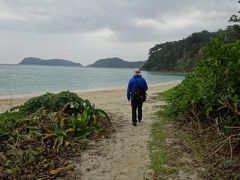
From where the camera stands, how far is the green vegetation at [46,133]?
6805 millimetres

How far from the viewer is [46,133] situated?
8.33 m

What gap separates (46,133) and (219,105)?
12.5 ft

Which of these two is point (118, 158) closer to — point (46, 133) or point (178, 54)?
point (46, 133)

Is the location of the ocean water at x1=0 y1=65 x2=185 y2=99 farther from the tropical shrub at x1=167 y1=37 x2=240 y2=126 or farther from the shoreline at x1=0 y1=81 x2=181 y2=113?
the tropical shrub at x1=167 y1=37 x2=240 y2=126

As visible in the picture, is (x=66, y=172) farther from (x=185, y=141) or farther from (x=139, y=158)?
(x=185, y=141)

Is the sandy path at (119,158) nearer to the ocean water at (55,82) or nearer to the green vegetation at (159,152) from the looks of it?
the green vegetation at (159,152)

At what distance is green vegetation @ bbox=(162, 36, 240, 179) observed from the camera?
269 inches

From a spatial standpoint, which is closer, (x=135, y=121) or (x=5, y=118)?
(x=5, y=118)

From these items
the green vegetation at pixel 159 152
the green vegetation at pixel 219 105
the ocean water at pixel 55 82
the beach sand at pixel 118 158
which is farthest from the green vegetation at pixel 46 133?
the ocean water at pixel 55 82

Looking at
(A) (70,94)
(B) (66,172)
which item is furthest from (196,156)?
(A) (70,94)

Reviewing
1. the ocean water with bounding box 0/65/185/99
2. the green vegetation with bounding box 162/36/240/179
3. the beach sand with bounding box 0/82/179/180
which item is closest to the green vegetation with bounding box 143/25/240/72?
the ocean water with bounding box 0/65/185/99

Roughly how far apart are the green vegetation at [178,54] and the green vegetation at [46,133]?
99.4 m

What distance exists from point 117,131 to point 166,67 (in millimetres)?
125083

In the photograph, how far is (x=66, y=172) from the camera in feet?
22.0
